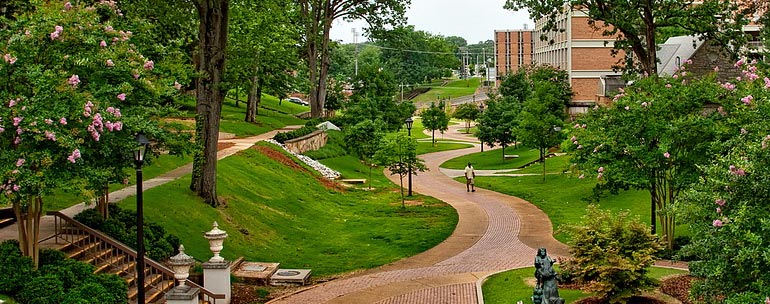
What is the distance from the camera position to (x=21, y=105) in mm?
13094

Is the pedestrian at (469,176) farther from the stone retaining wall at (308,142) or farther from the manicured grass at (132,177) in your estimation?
the manicured grass at (132,177)

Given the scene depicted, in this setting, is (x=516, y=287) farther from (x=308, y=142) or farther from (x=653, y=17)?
(x=308, y=142)

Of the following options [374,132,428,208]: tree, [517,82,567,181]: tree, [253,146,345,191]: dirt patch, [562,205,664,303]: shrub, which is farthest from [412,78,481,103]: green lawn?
[562,205,664,303]: shrub

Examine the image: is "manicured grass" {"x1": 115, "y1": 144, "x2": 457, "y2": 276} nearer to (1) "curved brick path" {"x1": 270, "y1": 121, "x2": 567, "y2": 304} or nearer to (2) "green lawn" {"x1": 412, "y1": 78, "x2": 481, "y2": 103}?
(1) "curved brick path" {"x1": 270, "y1": 121, "x2": 567, "y2": 304}

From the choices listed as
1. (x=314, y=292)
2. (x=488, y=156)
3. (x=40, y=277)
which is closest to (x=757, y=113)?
(x=314, y=292)

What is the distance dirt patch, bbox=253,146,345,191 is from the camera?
3654 centimetres

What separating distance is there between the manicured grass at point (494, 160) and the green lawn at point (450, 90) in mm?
73005

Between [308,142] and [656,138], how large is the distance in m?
26.9

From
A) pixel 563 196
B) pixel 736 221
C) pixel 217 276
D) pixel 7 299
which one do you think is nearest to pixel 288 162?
pixel 563 196

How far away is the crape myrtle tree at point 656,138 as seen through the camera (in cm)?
2005

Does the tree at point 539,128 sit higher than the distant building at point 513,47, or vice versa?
the distant building at point 513,47

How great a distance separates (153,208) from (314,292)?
540 centimetres

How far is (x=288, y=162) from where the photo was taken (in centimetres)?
3734

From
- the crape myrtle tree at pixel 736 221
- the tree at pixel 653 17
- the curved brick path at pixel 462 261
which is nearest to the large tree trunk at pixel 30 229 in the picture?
the curved brick path at pixel 462 261
